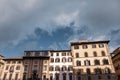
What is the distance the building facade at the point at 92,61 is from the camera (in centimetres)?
3969

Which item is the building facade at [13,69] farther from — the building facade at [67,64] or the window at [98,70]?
the window at [98,70]

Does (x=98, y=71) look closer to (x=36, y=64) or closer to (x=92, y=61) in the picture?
(x=92, y=61)

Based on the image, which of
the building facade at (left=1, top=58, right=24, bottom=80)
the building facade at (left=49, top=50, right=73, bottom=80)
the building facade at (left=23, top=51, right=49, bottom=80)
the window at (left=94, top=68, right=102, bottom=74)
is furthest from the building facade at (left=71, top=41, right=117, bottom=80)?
the building facade at (left=1, top=58, right=24, bottom=80)

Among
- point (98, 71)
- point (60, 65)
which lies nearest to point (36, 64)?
point (60, 65)

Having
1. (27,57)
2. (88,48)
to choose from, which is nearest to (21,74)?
(27,57)

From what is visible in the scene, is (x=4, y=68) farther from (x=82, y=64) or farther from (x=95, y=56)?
(x=95, y=56)

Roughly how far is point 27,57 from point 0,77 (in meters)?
12.0

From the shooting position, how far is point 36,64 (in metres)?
44.4

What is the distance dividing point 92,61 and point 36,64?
20500 millimetres

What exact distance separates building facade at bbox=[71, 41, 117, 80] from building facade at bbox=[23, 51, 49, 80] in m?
10.8

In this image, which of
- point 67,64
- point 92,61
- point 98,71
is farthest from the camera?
point 67,64

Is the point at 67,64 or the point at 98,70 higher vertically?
the point at 67,64

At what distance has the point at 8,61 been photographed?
153ft

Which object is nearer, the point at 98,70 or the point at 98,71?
the point at 98,71
